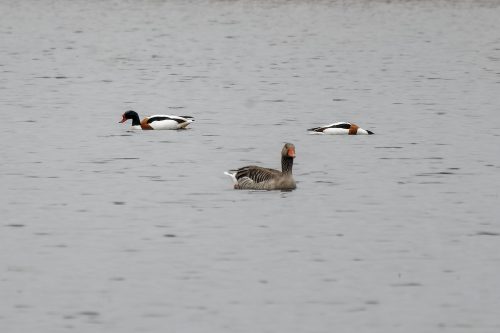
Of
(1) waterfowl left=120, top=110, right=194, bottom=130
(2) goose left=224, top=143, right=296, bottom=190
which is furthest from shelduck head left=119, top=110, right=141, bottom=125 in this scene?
(2) goose left=224, top=143, right=296, bottom=190

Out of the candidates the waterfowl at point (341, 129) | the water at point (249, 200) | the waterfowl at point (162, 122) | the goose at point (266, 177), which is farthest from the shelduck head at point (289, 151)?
the waterfowl at point (162, 122)

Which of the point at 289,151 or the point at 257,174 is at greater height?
the point at 289,151

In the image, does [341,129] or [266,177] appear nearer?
[266,177]

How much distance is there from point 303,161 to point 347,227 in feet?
27.0

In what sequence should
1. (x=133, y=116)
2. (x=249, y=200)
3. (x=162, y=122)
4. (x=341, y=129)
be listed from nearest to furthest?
1. (x=249, y=200)
2. (x=341, y=129)
3. (x=162, y=122)
4. (x=133, y=116)

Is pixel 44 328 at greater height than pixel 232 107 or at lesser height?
greater

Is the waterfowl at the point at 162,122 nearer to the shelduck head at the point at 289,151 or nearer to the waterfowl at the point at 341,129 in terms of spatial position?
the waterfowl at the point at 341,129

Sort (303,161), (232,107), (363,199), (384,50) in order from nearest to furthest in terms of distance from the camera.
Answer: (363,199)
(303,161)
(232,107)
(384,50)

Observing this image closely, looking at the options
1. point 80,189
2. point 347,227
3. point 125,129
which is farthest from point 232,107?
point 347,227

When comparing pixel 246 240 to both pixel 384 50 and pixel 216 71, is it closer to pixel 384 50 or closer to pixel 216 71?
pixel 216 71

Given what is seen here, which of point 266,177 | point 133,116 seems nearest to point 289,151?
point 266,177

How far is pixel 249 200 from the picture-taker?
79.2 feet

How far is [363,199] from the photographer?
2423cm

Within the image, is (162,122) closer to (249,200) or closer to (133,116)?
(133,116)
